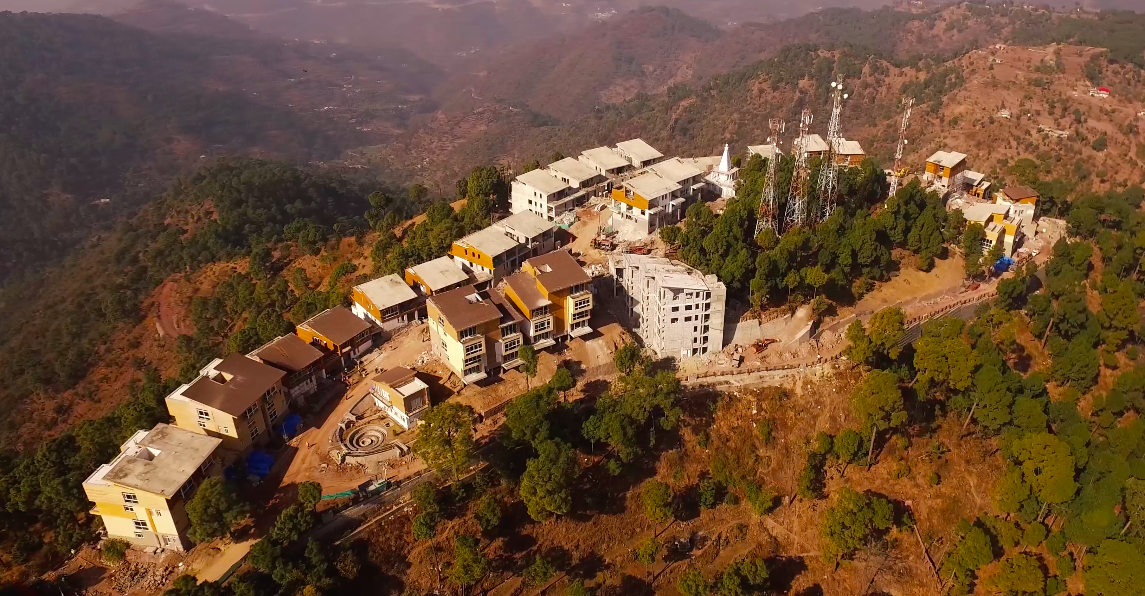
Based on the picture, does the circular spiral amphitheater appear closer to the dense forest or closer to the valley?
the valley

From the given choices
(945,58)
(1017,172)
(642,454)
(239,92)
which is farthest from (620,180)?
(239,92)

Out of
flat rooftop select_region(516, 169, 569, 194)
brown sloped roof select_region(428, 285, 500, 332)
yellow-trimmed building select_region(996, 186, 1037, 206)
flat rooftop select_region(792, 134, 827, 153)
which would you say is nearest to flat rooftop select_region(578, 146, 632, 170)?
flat rooftop select_region(516, 169, 569, 194)

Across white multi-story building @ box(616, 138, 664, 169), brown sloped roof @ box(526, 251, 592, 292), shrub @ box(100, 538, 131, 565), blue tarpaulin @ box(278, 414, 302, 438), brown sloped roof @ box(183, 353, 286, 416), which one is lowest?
shrub @ box(100, 538, 131, 565)

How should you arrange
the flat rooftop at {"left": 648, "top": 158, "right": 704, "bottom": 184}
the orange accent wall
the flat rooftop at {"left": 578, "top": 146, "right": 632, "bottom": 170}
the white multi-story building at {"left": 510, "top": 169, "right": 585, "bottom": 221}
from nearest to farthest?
the orange accent wall
the white multi-story building at {"left": 510, "top": 169, "right": 585, "bottom": 221}
the flat rooftop at {"left": 648, "top": 158, "right": 704, "bottom": 184}
the flat rooftop at {"left": 578, "top": 146, "right": 632, "bottom": 170}

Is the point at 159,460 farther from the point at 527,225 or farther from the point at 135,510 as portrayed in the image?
the point at 527,225

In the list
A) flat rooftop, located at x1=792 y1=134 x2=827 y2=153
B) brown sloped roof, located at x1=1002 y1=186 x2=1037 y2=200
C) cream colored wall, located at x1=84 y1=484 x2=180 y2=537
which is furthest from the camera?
flat rooftop, located at x1=792 y1=134 x2=827 y2=153

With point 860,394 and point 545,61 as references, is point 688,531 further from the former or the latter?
point 545,61

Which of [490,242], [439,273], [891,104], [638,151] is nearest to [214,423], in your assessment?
[439,273]
